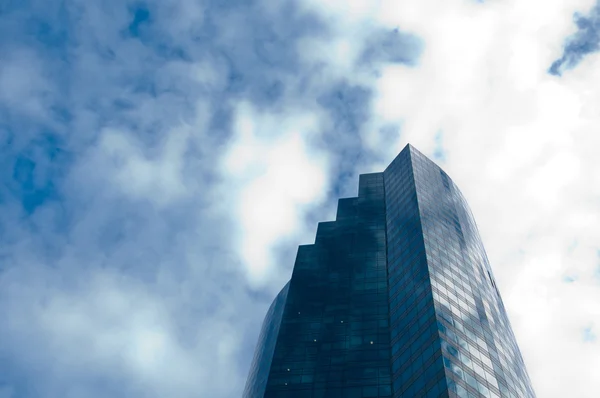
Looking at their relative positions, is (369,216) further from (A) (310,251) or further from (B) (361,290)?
(B) (361,290)

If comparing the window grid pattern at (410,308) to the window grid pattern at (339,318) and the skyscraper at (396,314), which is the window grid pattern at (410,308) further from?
the window grid pattern at (339,318)

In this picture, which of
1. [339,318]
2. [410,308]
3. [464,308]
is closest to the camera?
[464,308]

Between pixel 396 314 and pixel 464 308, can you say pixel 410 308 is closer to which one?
pixel 396 314

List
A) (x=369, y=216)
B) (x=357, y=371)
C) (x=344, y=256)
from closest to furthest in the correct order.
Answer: (x=357, y=371), (x=344, y=256), (x=369, y=216)

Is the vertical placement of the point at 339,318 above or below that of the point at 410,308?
above

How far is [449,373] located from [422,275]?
21.4 metres

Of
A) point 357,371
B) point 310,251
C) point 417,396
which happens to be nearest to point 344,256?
point 310,251

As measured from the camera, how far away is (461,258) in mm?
93188

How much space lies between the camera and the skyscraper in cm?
6856

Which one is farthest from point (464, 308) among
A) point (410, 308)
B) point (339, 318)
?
point (339, 318)

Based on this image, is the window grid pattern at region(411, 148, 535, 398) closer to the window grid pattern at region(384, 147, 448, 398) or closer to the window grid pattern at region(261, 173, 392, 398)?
the window grid pattern at region(384, 147, 448, 398)

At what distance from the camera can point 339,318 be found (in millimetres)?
89250

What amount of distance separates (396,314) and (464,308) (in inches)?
404

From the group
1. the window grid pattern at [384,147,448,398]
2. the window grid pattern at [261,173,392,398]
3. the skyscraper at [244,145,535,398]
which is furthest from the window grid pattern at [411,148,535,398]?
the window grid pattern at [261,173,392,398]
